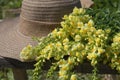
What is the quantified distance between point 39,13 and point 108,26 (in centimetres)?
29

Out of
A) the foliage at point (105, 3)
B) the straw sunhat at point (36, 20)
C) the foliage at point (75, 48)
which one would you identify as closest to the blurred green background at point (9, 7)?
the foliage at point (105, 3)

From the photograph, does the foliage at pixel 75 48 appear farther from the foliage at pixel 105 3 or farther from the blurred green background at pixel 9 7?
the blurred green background at pixel 9 7

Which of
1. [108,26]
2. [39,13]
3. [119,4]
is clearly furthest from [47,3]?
[119,4]

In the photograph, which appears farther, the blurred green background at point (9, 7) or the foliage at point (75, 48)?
the blurred green background at point (9, 7)

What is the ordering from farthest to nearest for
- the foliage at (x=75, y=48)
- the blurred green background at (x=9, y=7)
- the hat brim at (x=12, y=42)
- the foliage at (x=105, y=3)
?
the blurred green background at (x=9, y=7) → the foliage at (x=105, y=3) → the hat brim at (x=12, y=42) → the foliage at (x=75, y=48)

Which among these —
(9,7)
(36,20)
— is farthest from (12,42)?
(9,7)

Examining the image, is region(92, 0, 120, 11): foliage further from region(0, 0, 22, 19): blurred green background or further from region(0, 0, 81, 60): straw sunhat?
region(0, 0, 22, 19): blurred green background

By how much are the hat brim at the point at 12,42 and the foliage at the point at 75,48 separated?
0.08 m

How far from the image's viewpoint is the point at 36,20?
1.39m

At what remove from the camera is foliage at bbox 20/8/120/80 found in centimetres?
119

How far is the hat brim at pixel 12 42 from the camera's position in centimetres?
133

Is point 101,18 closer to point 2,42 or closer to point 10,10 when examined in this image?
point 2,42

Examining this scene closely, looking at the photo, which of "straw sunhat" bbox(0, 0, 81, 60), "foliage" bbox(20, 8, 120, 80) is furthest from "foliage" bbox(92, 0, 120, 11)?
"foliage" bbox(20, 8, 120, 80)

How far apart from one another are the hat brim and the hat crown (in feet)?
0.33
